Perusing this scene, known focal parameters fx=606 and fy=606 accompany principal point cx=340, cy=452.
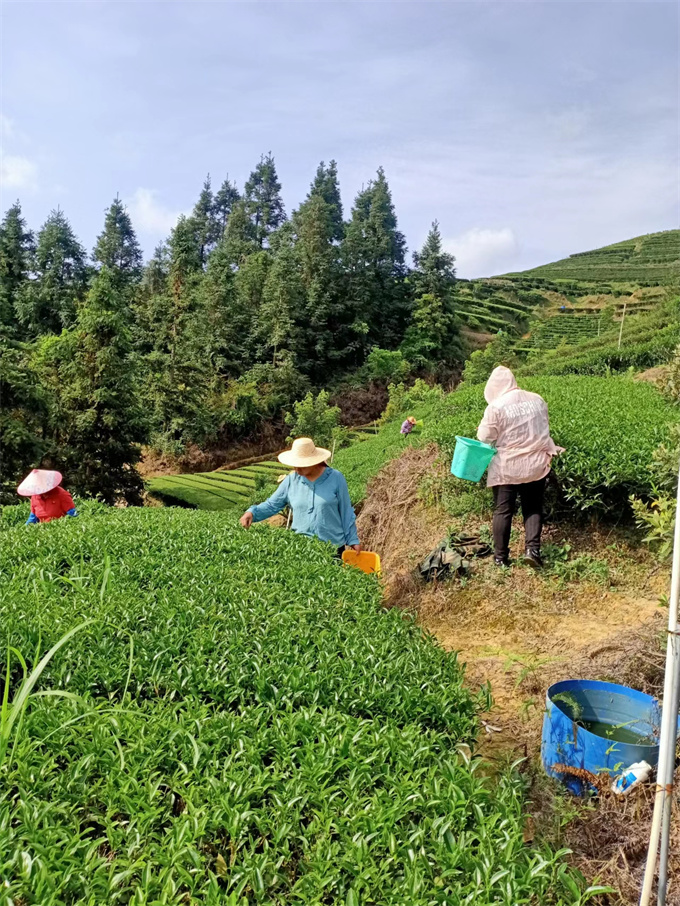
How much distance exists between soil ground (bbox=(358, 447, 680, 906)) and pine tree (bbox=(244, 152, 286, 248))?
58.6 m

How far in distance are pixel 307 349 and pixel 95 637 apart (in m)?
37.3

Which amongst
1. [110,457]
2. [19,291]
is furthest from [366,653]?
[19,291]

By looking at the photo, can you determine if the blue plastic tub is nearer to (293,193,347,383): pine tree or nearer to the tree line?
the tree line

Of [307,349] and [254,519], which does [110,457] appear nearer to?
[254,519]

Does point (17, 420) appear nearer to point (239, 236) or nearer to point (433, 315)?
point (433, 315)

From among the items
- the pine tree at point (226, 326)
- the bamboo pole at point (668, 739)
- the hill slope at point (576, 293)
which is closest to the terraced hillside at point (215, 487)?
the pine tree at point (226, 326)

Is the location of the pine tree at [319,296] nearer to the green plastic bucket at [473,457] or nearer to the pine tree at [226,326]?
the pine tree at [226,326]

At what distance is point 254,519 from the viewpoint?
4770 mm

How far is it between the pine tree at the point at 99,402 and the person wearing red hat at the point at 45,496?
12.8m

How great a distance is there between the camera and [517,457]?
4867 millimetres

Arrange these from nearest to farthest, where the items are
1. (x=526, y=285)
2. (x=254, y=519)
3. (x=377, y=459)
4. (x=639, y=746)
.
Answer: (x=639, y=746) < (x=254, y=519) < (x=377, y=459) < (x=526, y=285)

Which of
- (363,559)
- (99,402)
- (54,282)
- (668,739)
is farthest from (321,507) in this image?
(54,282)

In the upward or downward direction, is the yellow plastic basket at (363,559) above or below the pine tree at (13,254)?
below

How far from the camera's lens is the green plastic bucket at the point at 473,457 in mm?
4930
